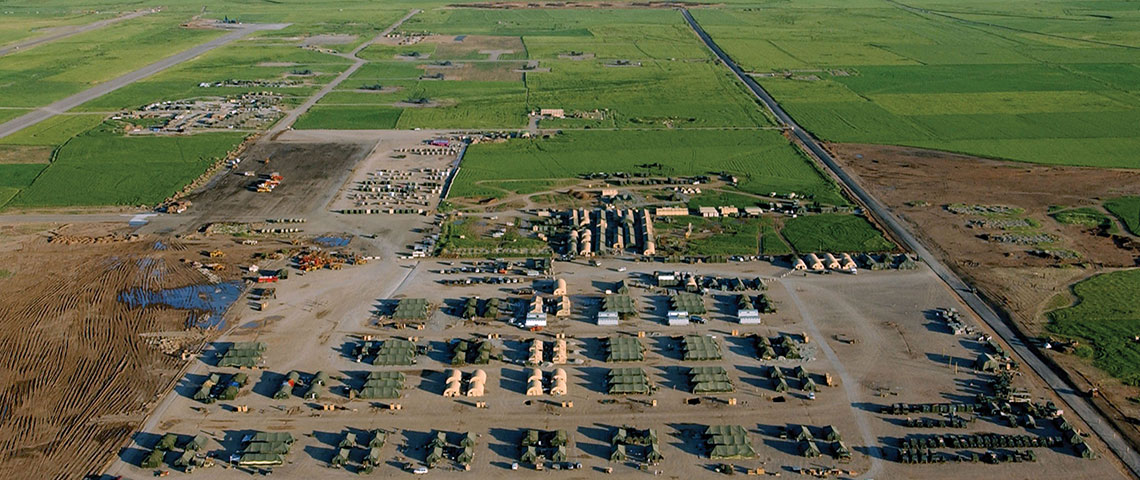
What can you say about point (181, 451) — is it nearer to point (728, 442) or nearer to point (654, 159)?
point (728, 442)

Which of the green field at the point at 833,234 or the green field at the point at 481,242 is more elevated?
the green field at the point at 833,234

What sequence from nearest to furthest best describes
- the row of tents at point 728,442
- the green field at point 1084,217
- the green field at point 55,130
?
the row of tents at point 728,442
the green field at point 1084,217
the green field at point 55,130

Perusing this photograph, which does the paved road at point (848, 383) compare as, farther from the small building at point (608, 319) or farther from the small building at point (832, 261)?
the small building at point (608, 319)

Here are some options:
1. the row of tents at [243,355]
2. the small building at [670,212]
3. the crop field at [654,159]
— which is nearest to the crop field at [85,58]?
the crop field at [654,159]

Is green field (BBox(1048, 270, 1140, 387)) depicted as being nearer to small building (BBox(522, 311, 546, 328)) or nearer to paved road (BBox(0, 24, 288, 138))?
small building (BBox(522, 311, 546, 328))

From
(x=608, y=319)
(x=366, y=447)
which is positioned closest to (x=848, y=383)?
(x=608, y=319)

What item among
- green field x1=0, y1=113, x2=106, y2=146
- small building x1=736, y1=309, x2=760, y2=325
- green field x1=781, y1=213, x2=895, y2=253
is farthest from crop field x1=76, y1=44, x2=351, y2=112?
small building x1=736, y1=309, x2=760, y2=325

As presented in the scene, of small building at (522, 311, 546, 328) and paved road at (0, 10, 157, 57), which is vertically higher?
paved road at (0, 10, 157, 57)
